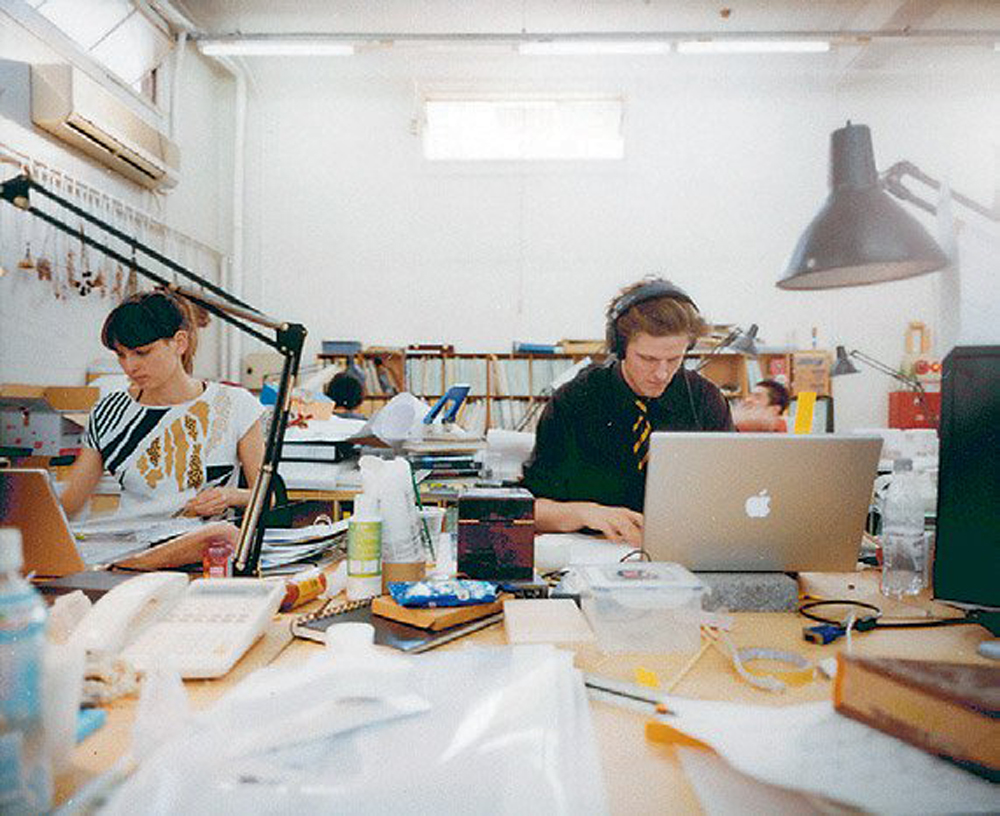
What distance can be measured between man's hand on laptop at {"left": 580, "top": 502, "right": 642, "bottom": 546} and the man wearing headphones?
36 cm

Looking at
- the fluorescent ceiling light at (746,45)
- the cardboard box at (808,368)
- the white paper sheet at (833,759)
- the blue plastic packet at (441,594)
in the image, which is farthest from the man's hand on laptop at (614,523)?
the cardboard box at (808,368)

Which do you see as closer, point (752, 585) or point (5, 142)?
point (752, 585)

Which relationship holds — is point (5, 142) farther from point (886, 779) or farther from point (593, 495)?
point (886, 779)

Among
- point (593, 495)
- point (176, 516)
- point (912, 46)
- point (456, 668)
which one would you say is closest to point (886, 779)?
point (456, 668)

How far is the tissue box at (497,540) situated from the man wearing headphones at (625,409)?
2.94 ft

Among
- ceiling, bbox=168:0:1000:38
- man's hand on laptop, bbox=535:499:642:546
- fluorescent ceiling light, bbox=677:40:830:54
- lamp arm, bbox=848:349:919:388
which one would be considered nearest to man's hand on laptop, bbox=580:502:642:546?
man's hand on laptop, bbox=535:499:642:546

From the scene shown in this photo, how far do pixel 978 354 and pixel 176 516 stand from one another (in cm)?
179

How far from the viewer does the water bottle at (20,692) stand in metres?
0.52

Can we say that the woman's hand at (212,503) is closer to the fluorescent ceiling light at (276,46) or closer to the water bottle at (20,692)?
the water bottle at (20,692)

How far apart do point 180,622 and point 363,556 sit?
29 centimetres

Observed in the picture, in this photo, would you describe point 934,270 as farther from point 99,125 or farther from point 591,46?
point 99,125

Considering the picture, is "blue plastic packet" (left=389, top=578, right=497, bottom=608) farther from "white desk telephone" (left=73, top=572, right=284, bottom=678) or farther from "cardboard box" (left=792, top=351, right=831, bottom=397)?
"cardboard box" (left=792, top=351, right=831, bottom=397)

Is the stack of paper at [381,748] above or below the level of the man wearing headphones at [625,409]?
below

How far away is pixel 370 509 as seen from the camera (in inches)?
46.1
